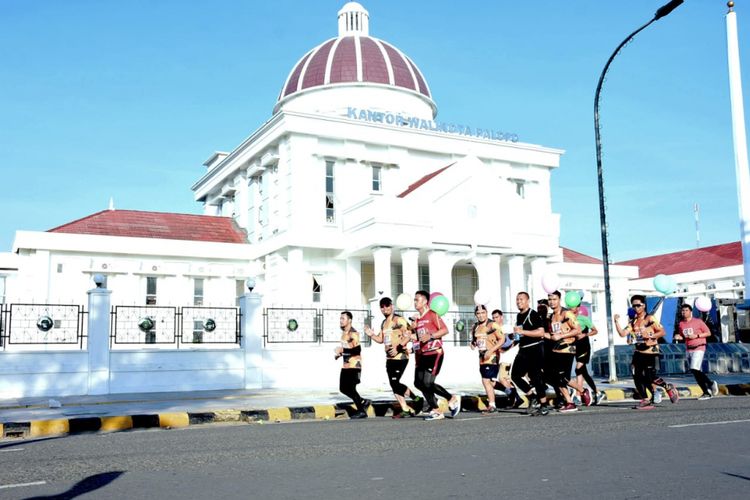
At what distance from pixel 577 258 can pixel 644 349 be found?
106 feet

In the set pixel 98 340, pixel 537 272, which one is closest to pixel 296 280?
pixel 537 272

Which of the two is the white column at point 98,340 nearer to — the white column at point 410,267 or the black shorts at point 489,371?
the black shorts at point 489,371

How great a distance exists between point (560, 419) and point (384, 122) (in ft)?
93.1

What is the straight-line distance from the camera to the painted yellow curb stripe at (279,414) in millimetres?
12461

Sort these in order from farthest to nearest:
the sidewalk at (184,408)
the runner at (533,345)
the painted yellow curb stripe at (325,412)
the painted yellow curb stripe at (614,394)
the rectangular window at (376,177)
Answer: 1. the rectangular window at (376,177)
2. the painted yellow curb stripe at (614,394)
3. the painted yellow curb stripe at (325,412)
4. the runner at (533,345)
5. the sidewalk at (184,408)

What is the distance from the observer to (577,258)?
145 ft

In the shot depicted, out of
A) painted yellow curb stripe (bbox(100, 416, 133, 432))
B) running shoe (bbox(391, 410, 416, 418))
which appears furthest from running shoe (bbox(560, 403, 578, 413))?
painted yellow curb stripe (bbox(100, 416, 133, 432))

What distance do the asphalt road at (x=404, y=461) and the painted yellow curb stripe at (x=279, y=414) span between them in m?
2.06

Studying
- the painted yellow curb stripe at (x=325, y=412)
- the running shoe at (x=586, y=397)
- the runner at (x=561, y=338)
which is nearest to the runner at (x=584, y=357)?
the running shoe at (x=586, y=397)

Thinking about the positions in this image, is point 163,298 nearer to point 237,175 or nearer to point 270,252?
point 270,252

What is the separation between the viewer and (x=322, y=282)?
33.9 metres

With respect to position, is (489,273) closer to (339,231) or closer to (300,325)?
(339,231)

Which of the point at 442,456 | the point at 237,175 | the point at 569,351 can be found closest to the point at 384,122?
the point at 237,175

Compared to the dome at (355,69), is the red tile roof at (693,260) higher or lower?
lower
